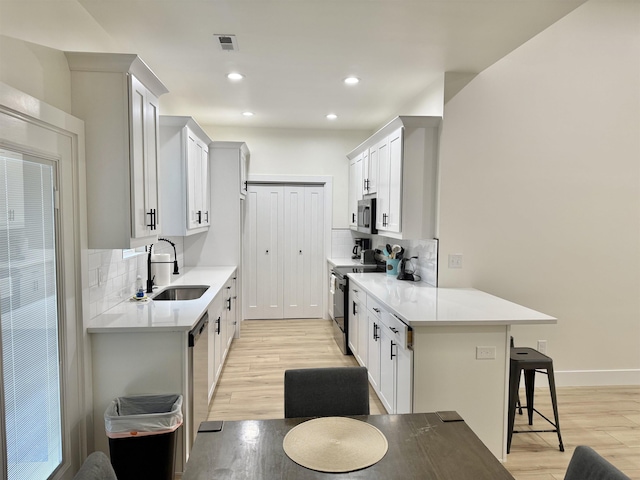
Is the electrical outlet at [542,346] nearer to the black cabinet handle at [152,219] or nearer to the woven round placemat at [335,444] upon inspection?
the woven round placemat at [335,444]

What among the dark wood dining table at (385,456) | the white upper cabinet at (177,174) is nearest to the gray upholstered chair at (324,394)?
the dark wood dining table at (385,456)

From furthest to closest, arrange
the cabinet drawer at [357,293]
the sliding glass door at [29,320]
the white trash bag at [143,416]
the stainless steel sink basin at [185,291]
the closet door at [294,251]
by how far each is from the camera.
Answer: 1. the closet door at [294,251]
2. the cabinet drawer at [357,293]
3. the stainless steel sink basin at [185,291]
4. the white trash bag at [143,416]
5. the sliding glass door at [29,320]

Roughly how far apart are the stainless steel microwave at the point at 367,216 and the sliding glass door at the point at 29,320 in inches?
122

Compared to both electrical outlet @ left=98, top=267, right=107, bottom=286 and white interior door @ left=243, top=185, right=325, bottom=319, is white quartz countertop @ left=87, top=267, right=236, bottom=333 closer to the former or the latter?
electrical outlet @ left=98, top=267, right=107, bottom=286

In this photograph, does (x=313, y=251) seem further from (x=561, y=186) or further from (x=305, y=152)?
(x=561, y=186)

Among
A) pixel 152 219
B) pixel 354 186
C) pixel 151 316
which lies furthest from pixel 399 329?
pixel 354 186

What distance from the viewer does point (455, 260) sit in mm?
3549

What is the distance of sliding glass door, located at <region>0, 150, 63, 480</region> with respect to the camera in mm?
1665

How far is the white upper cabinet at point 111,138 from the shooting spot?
223cm

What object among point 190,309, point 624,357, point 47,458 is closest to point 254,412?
point 190,309

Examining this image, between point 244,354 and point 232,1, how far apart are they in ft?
11.5

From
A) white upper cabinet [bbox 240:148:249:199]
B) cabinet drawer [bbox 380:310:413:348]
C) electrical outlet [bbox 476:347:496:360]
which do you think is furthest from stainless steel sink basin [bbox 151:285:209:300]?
electrical outlet [bbox 476:347:496:360]

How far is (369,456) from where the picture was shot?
4.56ft

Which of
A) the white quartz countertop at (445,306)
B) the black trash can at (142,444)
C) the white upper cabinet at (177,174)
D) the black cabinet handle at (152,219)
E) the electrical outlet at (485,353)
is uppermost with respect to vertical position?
the white upper cabinet at (177,174)
